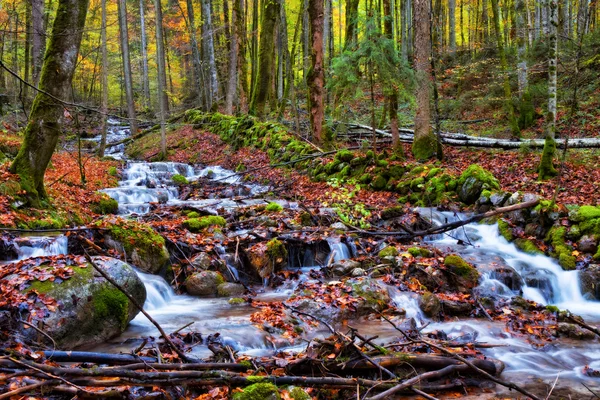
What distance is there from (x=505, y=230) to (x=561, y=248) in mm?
1292

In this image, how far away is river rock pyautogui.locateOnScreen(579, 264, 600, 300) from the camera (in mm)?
7035

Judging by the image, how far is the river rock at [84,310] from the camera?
14.7 feet

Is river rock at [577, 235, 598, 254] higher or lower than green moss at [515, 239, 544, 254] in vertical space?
higher

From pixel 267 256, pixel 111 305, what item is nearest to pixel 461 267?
pixel 267 256

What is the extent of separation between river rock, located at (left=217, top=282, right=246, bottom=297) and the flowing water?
205 millimetres

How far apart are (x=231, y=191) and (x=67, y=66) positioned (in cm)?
678

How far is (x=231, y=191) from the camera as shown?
44.8 ft

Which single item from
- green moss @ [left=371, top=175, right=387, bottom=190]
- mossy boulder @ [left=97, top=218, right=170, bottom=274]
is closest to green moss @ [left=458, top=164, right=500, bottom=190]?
green moss @ [left=371, top=175, right=387, bottom=190]

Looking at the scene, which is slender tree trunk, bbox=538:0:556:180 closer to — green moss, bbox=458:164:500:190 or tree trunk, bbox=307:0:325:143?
green moss, bbox=458:164:500:190

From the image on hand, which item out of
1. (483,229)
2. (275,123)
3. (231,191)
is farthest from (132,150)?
(483,229)

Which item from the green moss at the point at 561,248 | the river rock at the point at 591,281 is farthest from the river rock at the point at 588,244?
the river rock at the point at 591,281

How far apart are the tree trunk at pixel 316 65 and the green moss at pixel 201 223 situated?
20.1 feet

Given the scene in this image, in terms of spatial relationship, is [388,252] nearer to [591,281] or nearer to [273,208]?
[591,281]

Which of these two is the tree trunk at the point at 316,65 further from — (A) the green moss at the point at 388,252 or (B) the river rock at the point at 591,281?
(B) the river rock at the point at 591,281
